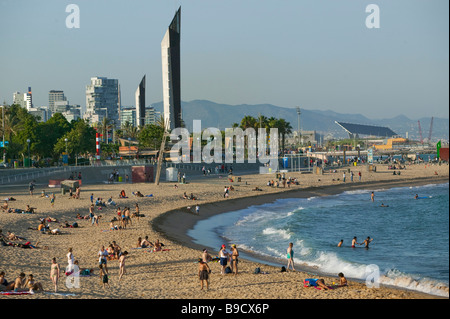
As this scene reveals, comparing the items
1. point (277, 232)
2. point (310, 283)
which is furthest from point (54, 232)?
point (310, 283)

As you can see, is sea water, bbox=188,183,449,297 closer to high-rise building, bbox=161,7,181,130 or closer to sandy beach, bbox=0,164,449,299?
sandy beach, bbox=0,164,449,299

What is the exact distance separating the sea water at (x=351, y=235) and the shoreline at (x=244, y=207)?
49cm

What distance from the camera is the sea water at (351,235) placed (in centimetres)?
2138

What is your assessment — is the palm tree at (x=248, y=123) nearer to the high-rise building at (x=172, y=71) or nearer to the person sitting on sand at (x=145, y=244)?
the high-rise building at (x=172, y=71)

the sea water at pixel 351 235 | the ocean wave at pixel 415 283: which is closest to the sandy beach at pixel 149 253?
the ocean wave at pixel 415 283

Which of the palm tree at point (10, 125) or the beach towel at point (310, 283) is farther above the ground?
the palm tree at point (10, 125)

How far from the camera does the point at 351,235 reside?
1220 inches

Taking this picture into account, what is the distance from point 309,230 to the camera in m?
32.3

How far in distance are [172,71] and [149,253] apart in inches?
2331

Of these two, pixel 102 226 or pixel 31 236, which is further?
pixel 102 226

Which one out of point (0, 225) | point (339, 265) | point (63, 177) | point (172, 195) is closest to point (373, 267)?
point (339, 265)

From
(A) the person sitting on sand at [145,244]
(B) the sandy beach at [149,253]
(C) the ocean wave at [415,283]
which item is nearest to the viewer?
(B) the sandy beach at [149,253]
